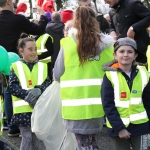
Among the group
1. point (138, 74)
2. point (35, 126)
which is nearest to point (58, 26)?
point (35, 126)

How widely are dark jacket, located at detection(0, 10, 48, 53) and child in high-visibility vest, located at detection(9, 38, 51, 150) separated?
1.12m

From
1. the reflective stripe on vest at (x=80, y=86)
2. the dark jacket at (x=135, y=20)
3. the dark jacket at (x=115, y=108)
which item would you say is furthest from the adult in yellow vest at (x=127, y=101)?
the dark jacket at (x=135, y=20)

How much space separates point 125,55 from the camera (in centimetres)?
351

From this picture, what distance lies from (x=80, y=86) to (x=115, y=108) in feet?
1.60

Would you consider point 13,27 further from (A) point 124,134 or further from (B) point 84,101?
(A) point 124,134

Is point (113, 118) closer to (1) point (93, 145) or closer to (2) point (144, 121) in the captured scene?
(2) point (144, 121)

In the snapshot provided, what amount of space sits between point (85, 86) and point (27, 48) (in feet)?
3.58

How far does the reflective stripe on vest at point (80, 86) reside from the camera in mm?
3734

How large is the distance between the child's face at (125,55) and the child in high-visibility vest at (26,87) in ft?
3.62

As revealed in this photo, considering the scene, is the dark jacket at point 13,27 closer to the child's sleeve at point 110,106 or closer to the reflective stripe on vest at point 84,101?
the reflective stripe on vest at point 84,101

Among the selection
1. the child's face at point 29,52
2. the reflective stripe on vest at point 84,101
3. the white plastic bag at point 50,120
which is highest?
the child's face at point 29,52

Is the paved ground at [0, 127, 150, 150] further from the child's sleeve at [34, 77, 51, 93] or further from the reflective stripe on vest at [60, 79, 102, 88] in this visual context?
the reflective stripe on vest at [60, 79, 102, 88]

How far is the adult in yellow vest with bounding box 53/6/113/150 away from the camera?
373cm

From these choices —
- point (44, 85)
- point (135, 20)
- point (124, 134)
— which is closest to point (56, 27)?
point (135, 20)
